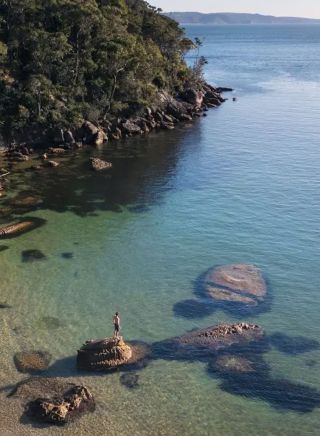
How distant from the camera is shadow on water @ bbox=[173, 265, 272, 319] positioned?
3881 centimetres

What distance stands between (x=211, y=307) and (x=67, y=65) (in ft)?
185

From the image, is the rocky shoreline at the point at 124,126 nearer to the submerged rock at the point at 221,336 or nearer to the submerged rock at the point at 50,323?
the submerged rock at the point at 50,323

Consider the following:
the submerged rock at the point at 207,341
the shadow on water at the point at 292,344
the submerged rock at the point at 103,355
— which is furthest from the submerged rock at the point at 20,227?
the shadow on water at the point at 292,344

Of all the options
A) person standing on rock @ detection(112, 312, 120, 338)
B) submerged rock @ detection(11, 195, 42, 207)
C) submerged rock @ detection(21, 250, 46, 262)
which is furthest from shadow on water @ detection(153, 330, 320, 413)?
submerged rock @ detection(11, 195, 42, 207)

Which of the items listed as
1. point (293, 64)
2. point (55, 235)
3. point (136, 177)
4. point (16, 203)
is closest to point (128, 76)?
point (136, 177)

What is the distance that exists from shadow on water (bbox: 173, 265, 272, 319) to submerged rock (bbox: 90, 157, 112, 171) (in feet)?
118

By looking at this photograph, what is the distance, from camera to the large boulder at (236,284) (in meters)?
40.8

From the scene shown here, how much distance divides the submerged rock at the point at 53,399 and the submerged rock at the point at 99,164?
44312 millimetres

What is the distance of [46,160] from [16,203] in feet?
56.2

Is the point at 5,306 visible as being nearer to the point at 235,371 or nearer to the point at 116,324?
the point at 116,324

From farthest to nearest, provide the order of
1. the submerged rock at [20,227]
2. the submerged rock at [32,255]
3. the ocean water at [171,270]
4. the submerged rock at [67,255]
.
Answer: the submerged rock at [20,227], the submerged rock at [67,255], the submerged rock at [32,255], the ocean water at [171,270]

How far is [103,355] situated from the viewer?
1282 inches

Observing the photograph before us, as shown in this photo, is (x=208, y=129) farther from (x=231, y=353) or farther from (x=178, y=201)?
(x=231, y=353)

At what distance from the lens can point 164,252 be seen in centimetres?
4906
